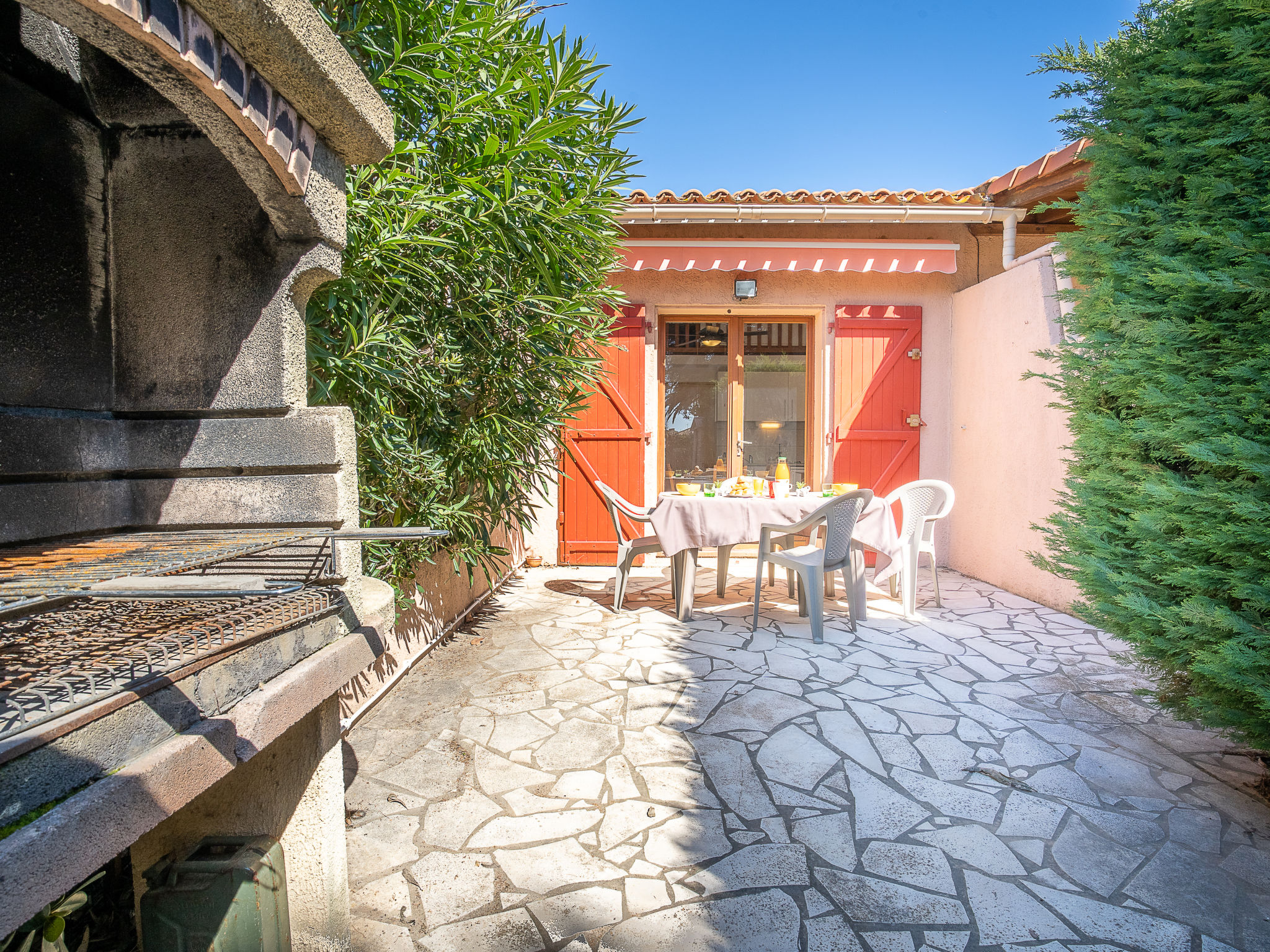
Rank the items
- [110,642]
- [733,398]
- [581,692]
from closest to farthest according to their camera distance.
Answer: [110,642], [581,692], [733,398]

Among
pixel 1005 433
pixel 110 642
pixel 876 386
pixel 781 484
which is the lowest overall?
pixel 110 642

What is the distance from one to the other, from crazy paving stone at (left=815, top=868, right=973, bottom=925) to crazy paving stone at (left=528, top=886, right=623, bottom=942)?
24.8 inches

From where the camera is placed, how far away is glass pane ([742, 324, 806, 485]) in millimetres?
6789

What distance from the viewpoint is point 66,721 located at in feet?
2.66

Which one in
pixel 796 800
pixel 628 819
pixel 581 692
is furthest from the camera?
pixel 581 692

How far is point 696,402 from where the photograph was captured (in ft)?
22.5

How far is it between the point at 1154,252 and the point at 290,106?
2815 mm

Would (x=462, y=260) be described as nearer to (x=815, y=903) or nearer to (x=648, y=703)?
(x=648, y=703)

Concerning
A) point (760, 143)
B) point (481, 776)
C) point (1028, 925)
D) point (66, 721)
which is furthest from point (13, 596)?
point (760, 143)

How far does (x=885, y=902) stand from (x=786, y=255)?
5.44 m

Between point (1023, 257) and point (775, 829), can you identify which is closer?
point (775, 829)

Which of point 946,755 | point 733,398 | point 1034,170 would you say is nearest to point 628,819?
point 946,755

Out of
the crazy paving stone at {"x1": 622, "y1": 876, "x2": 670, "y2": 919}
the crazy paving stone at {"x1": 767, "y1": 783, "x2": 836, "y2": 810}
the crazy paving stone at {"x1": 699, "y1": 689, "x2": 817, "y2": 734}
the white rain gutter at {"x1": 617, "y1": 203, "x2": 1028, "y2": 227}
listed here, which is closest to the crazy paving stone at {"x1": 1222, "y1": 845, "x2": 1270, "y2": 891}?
the crazy paving stone at {"x1": 767, "y1": 783, "x2": 836, "y2": 810}

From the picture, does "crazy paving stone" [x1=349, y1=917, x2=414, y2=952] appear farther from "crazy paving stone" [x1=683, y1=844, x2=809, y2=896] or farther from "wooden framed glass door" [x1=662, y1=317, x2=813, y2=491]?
"wooden framed glass door" [x1=662, y1=317, x2=813, y2=491]
